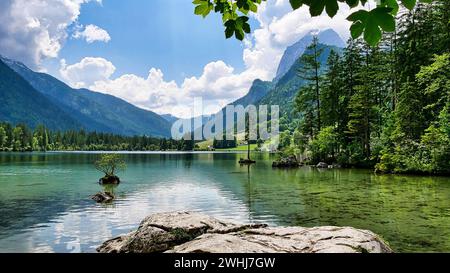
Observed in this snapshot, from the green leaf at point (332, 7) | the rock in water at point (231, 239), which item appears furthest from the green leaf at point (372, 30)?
the rock in water at point (231, 239)

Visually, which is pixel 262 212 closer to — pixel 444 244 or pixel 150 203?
pixel 150 203

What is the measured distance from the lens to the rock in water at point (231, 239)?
8.93 meters

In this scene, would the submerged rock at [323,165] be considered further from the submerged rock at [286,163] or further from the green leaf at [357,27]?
the green leaf at [357,27]

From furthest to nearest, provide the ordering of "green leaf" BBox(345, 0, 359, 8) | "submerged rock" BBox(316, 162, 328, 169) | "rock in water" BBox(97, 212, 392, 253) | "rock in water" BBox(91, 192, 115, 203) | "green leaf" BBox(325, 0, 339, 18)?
"submerged rock" BBox(316, 162, 328, 169), "rock in water" BBox(91, 192, 115, 203), "rock in water" BBox(97, 212, 392, 253), "green leaf" BBox(345, 0, 359, 8), "green leaf" BBox(325, 0, 339, 18)

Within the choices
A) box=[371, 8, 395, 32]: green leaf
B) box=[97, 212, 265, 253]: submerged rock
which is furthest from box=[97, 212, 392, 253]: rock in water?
box=[371, 8, 395, 32]: green leaf

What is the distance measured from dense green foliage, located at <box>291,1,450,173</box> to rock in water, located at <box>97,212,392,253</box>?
35.6 meters

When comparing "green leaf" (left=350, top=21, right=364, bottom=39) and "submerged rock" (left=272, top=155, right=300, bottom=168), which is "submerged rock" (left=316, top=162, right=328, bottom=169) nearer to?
"submerged rock" (left=272, top=155, right=300, bottom=168)

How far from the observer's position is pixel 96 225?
18891 millimetres

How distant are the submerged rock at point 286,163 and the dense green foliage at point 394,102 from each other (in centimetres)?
416

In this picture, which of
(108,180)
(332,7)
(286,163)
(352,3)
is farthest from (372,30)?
(286,163)

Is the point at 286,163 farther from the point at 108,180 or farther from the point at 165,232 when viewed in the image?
the point at 165,232

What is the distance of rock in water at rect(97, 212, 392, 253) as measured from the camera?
29.3 feet

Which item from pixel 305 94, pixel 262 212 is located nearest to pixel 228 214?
pixel 262 212
